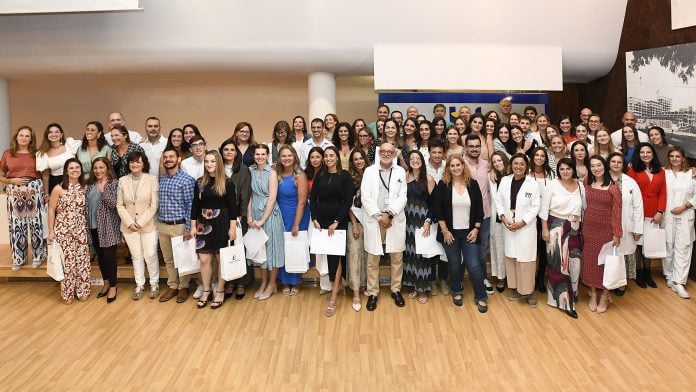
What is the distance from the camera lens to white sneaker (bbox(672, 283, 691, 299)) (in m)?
5.25

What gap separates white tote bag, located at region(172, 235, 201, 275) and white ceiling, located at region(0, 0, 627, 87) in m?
3.34

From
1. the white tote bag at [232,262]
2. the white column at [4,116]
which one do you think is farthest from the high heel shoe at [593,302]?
the white column at [4,116]

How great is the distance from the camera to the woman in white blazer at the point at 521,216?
4801 millimetres

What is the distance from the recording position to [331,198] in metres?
4.85

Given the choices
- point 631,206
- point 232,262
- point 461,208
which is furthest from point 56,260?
point 631,206

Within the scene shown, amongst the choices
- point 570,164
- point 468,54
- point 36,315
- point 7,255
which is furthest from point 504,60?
point 7,255

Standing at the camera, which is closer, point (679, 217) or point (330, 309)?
point (330, 309)

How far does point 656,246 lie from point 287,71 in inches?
208

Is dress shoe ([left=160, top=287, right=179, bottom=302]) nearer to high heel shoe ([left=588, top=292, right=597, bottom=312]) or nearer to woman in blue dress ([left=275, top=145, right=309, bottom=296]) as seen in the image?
woman in blue dress ([left=275, top=145, right=309, bottom=296])

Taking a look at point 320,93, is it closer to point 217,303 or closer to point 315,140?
point 315,140

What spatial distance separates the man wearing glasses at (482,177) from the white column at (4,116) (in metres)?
6.85

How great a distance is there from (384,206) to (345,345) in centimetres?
133

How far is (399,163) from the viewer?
519 centimetres

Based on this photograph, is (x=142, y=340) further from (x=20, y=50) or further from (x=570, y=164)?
(x=20, y=50)
